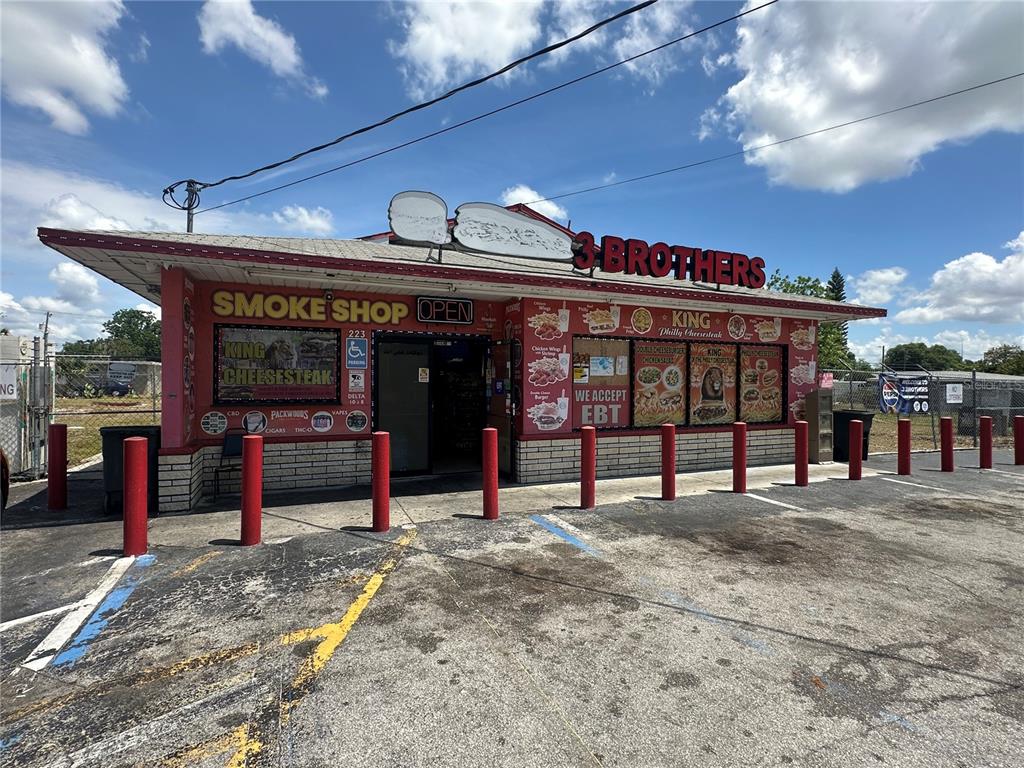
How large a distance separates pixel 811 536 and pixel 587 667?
4235mm

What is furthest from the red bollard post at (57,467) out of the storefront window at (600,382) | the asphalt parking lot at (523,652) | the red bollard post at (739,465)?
the red bollard post at (739,465)

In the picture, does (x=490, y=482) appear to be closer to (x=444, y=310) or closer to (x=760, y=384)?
(x=444, y=310)

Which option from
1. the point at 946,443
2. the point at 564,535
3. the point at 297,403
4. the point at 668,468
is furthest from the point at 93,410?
the point at 946,443

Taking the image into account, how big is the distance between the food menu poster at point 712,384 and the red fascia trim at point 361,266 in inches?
49.5

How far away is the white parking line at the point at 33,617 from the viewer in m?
3.91

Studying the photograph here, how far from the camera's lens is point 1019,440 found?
1172 cm

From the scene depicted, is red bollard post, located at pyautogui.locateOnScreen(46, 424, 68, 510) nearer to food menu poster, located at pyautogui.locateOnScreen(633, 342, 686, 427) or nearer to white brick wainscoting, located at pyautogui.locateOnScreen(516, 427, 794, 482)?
white brick wainscoting, located at pyautogui.locateOnScreen(516, 427, 794, 482)

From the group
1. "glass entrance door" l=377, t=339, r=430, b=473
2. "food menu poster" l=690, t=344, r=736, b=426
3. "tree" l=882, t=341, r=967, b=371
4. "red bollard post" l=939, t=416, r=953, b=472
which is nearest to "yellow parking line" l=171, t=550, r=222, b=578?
"glass entrance door" l=377, t=339, r=430, b=473

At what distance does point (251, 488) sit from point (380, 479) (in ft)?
4.50

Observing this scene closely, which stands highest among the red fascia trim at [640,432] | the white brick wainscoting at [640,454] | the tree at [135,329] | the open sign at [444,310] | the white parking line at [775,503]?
the tree at [135,329]

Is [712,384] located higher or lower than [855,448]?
higher

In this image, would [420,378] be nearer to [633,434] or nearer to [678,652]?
[633,434]

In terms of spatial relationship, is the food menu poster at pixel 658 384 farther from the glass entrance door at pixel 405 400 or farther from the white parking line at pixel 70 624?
the white parking line at pixel 70 624

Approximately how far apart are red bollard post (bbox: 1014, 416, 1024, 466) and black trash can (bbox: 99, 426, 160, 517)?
16.9 m
